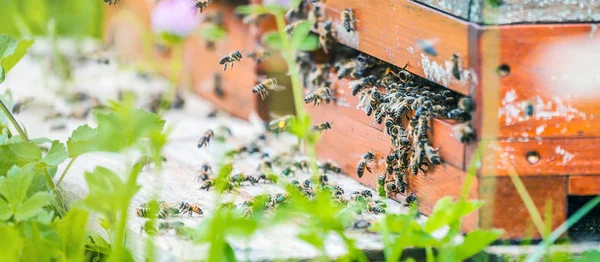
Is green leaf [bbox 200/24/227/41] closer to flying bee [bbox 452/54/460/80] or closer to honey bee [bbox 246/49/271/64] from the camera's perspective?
honey bee [bbox 246/49/271/64]

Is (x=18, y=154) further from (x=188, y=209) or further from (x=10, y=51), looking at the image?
(x=188, y=209)

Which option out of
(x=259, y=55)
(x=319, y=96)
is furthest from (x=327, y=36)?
(x=259, y=55)

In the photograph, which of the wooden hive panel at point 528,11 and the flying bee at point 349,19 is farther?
the flying bee at point 349,19

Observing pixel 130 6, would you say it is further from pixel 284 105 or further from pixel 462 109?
pixel 462 109

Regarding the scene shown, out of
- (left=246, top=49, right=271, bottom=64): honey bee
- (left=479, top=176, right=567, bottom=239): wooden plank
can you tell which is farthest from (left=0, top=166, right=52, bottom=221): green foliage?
(left=246, top=49, right=271, bottom=64): honey bee

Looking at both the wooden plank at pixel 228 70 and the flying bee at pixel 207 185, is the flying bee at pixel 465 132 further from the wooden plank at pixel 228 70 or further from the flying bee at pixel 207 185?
the wooden plank at pixel 228 70

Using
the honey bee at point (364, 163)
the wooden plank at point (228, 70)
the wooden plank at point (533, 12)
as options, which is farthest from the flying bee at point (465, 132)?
the wooden plank at point (228, 70)

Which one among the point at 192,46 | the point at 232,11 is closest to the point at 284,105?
the point at 232,11
